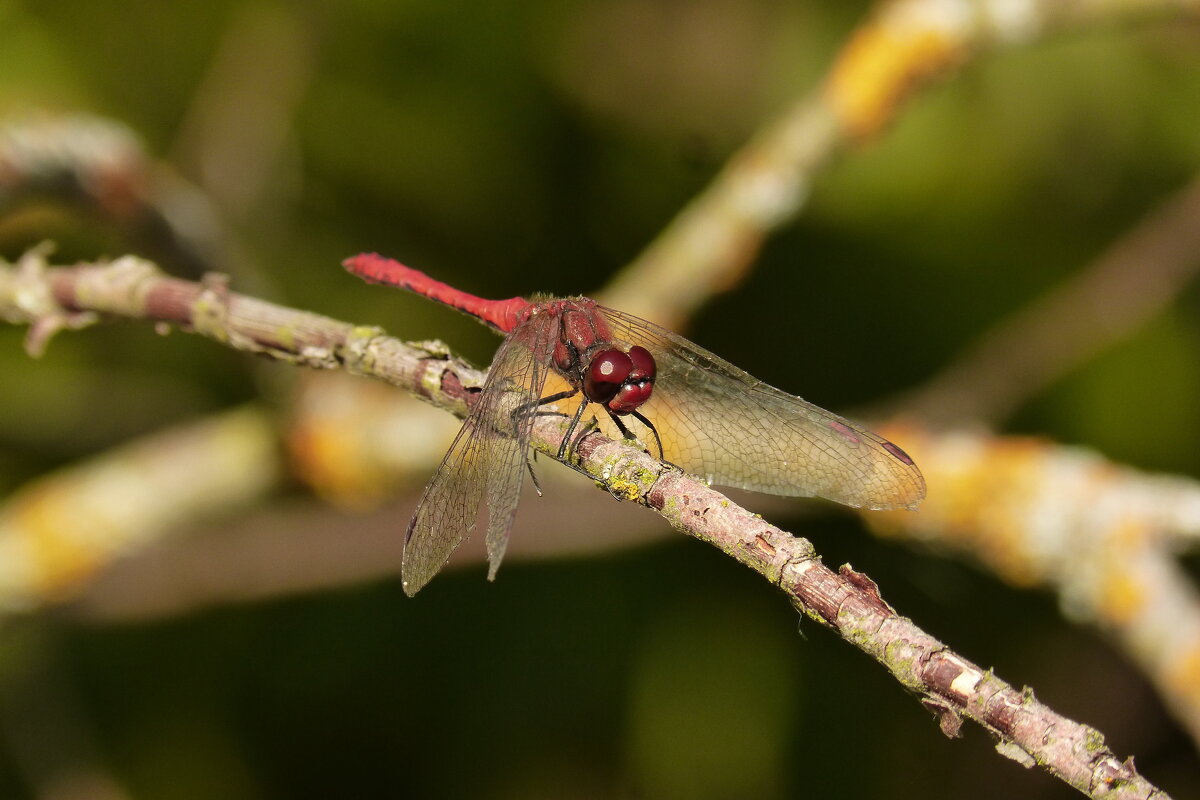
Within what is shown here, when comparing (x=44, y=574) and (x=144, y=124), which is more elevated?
(x=144, y=124)

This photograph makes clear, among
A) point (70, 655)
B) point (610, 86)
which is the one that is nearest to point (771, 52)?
point (610, 86)

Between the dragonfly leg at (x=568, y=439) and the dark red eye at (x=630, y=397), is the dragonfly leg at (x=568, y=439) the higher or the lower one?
the lower one

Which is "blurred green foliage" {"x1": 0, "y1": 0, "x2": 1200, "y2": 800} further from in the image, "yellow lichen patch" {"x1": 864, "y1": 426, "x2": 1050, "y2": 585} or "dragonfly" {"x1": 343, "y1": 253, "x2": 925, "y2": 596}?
"dragonfly" {"x1": 343, "y1": 253, "x2": 925, "y2": 596}

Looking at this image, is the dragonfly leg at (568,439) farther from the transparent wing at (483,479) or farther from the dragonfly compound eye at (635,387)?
the dragonfly compound eye at (635,387)

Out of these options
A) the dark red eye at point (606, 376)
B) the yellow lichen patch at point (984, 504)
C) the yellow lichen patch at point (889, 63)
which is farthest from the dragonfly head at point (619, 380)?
the yellow lichen patch at point (889, 63)

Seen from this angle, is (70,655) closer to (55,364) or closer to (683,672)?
(55,364)

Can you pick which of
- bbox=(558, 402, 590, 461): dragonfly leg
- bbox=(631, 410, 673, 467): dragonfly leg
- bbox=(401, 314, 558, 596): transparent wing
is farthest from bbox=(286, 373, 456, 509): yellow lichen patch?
bbox=(558, 402, 590, 461): dragonfly leg
